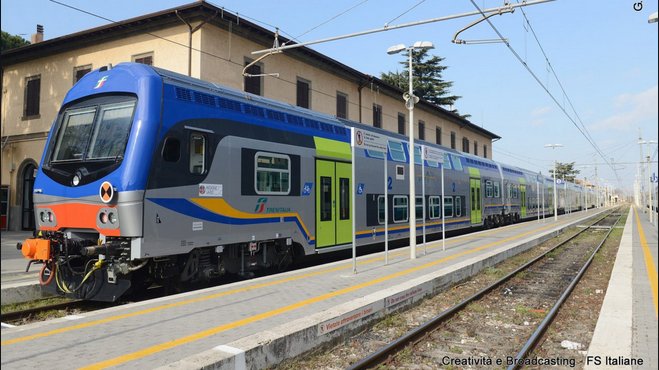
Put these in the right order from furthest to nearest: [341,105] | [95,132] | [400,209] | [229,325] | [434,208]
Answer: [341,105]
[434,208]
[400,209]
[95,132]
[229,325]

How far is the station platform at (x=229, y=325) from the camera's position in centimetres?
462

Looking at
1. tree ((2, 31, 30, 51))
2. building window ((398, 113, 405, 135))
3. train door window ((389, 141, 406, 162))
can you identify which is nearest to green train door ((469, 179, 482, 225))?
train door window ((389, 141, 406, 162))

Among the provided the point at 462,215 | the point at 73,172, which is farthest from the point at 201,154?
the point at 462,215

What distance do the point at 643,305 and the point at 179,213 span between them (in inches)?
309

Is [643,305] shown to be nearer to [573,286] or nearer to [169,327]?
[573,286]

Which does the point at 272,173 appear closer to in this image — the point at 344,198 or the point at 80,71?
the point at 344,198

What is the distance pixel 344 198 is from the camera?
1220 cm

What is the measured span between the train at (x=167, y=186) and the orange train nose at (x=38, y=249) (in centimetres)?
2

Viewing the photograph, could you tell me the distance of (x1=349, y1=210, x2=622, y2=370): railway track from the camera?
18.7ft

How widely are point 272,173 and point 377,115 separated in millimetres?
21215

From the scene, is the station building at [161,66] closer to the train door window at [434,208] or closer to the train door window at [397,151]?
the train door window at [397,151]

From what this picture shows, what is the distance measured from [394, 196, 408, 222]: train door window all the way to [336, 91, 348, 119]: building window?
1202cm

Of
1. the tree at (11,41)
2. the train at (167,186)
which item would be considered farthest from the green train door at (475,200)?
the tree at (11,41)

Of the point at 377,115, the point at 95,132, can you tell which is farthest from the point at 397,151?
the point at 377,115
